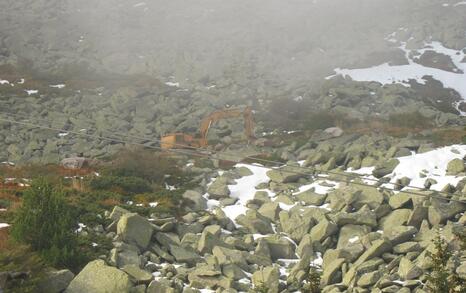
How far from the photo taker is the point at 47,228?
13.2 m

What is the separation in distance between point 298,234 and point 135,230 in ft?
17.8

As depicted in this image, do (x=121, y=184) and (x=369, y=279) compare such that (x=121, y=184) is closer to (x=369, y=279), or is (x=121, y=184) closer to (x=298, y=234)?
(x=298, y=234)

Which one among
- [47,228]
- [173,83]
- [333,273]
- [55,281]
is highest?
[47,228]

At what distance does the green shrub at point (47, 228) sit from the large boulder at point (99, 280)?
2.78 feet

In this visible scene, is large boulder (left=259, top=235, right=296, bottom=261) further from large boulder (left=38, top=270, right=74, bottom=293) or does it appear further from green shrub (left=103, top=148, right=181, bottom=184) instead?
green shrub (left=103, top=148, right=181, bottom=184)

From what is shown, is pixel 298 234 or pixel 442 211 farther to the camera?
pixel 298 234

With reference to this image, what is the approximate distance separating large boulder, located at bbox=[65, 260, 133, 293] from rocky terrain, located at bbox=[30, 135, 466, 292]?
0.08 ft

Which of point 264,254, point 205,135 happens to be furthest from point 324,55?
point 264,254

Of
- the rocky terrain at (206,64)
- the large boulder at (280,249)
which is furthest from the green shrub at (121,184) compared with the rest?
the rocky terrain at (206,64)

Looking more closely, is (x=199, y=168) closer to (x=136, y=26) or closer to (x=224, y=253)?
(x=224, y=253)

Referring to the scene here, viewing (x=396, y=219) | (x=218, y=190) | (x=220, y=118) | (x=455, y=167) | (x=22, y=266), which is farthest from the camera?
(x=220, y=118)

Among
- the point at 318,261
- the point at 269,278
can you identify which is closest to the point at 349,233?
the point at 318,261

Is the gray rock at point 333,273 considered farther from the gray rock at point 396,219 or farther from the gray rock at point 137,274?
the gray rock at point 137,274

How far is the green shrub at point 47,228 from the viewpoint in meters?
13.1
